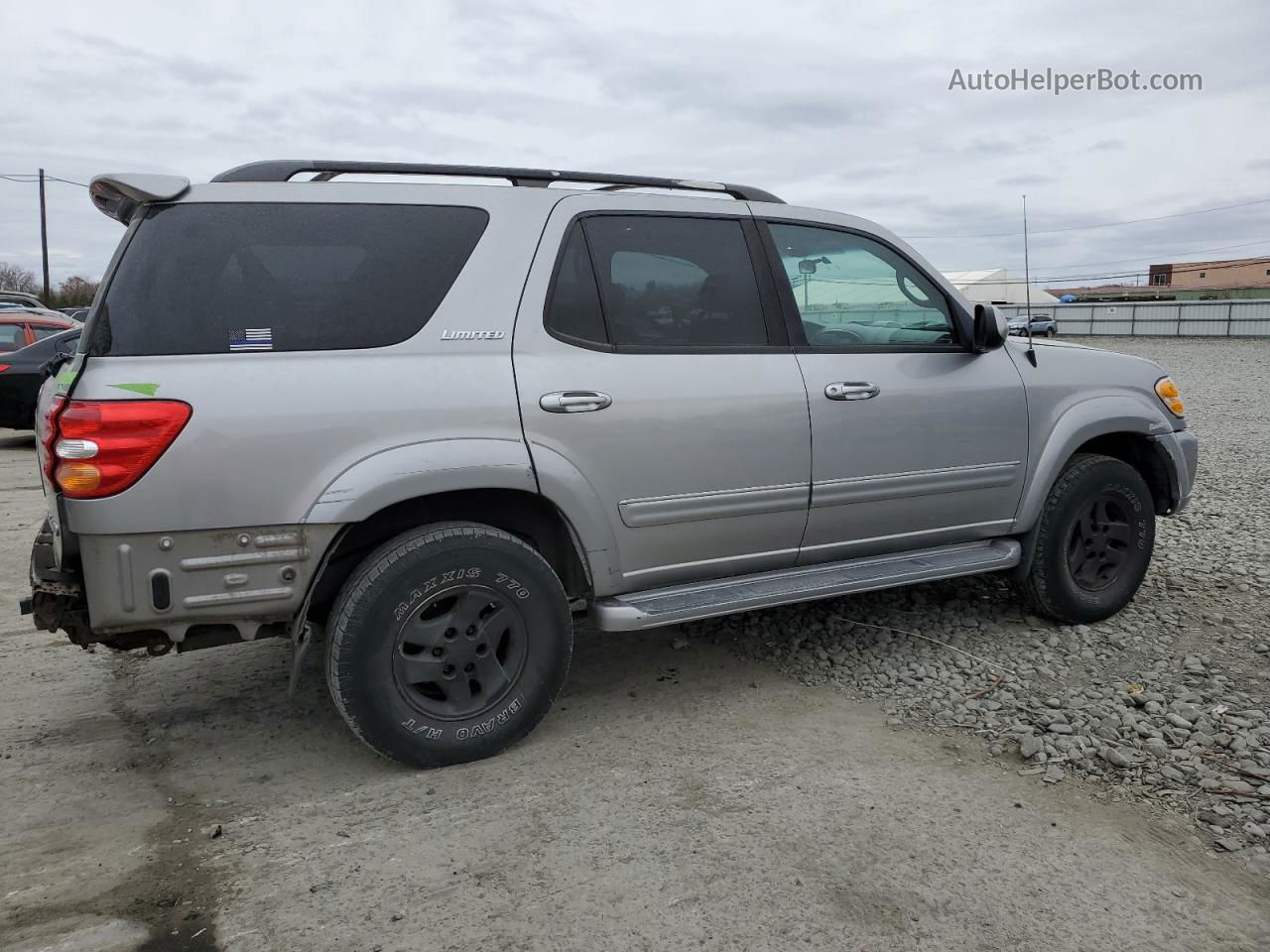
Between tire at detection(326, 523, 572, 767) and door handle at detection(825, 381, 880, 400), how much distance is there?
1.36 m

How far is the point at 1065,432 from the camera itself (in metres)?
4.57

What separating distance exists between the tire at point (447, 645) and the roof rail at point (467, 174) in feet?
4.11

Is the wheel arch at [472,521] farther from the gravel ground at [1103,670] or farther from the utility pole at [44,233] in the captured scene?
the utility pole at [44,233]

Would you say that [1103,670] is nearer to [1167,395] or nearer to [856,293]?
[1167,395]

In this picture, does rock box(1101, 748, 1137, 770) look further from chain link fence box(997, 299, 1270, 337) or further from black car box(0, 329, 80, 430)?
chain link fence box(997, 299, 1270, 337)

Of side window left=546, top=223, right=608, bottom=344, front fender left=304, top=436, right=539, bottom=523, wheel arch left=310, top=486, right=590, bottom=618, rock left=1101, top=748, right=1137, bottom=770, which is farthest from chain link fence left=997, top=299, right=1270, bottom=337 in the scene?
front fender left=304, top=436, right=539, bottom=523

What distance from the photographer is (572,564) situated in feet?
12.2

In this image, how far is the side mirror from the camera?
4.26 meters

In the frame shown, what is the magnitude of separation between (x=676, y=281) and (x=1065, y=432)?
2.02 metres

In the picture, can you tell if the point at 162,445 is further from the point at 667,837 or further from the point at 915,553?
the point at 915,553

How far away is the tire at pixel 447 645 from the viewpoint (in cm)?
317

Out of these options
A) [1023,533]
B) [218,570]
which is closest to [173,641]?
[218,570]

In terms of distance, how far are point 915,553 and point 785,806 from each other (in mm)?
1641

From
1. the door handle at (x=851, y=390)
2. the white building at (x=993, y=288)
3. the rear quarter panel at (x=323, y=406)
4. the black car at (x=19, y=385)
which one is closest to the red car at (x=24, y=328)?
the black car at (x=19, y=385)
